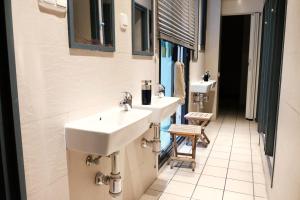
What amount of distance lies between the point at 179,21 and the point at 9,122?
95.6 inches

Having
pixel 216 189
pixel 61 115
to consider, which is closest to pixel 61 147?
pixel 61 115

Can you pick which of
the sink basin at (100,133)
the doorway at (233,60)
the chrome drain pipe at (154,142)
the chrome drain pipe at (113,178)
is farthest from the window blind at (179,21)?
the doorway at (233,60)

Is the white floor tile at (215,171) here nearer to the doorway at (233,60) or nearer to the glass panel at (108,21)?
the glass panel at (108,21)

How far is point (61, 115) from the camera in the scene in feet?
3.90

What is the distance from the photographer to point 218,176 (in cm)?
258

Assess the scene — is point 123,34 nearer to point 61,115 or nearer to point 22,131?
point 61,115

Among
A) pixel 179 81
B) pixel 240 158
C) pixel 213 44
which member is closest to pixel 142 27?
pixel 179 81

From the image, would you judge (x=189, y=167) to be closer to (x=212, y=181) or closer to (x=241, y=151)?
Result: (x=212, y=181)

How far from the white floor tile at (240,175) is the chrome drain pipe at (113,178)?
5.21ft

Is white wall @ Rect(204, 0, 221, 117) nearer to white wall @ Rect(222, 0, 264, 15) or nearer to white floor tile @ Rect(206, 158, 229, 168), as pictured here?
white wall @ Rect(222, 0, 264, 15)

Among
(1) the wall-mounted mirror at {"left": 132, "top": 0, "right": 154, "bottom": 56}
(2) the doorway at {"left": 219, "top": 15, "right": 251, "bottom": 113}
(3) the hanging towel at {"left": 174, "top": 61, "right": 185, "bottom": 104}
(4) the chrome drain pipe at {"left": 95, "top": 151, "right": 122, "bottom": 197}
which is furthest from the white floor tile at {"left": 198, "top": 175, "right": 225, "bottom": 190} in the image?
(2) the doorway at {"left": 219, "top": 15, "right": 251, "bottom": 113}

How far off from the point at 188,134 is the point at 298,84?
1.61 meters

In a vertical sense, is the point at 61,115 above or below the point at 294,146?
above

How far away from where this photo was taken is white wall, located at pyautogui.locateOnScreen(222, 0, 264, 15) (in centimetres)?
457
